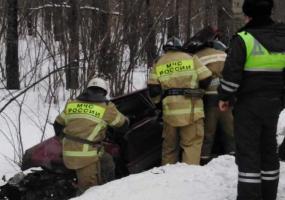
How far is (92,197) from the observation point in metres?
5.06

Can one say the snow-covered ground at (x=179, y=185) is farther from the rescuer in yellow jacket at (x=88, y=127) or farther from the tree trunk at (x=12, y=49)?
the tree trunk at (x=12, y=49)

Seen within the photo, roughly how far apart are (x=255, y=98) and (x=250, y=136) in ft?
1.01

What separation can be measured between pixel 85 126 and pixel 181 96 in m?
1.28

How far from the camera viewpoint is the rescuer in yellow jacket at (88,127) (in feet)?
20.0

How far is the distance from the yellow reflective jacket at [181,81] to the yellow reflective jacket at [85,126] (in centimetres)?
75

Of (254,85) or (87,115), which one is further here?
(87,115)

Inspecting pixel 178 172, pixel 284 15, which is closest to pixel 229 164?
pixel 178 172

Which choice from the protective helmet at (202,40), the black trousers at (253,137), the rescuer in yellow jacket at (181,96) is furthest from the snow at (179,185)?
the protective helmet at (202,40)

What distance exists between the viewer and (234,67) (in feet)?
13.8

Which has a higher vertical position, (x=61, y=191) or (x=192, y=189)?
(x=192, y=189)

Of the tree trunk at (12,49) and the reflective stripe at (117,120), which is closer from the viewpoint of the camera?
the reflective stripe at (117,120)

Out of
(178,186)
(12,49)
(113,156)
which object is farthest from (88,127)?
(12,49)

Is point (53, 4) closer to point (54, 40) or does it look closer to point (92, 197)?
point (54, 40)

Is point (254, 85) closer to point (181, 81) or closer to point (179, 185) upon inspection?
point (179, 185)
